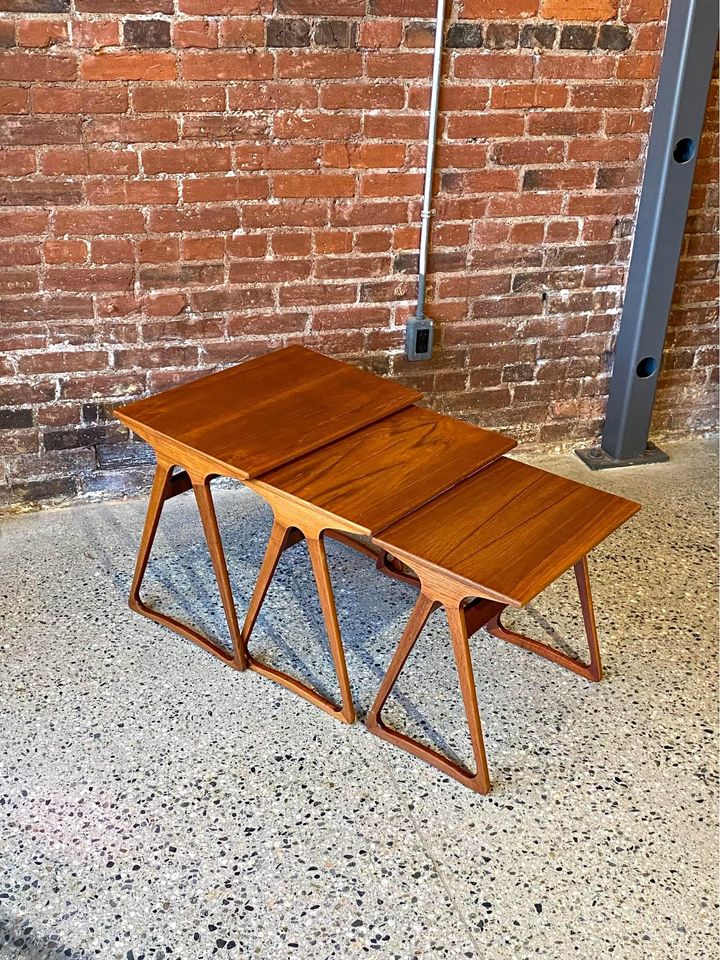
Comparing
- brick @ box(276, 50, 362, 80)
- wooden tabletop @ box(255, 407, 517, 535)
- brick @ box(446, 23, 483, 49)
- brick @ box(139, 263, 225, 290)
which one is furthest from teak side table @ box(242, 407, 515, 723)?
brick @ box(446, 23, 483, 49)

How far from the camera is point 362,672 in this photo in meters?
2.30

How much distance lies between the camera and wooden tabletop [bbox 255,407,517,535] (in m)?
1.98

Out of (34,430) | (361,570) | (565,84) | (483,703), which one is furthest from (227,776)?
(565,84)

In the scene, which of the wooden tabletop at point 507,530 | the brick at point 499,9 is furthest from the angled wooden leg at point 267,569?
the brick at point 499,9

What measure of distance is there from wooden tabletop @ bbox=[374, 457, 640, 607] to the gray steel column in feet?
A: 3.66

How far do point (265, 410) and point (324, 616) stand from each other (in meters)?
0.51

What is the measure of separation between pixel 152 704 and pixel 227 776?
11.1 inches

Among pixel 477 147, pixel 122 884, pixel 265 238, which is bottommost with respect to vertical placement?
pixel 122 884

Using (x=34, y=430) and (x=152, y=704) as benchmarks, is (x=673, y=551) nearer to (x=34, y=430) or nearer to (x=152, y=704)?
(x=152, y=704)

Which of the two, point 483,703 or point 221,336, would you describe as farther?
point 221,336

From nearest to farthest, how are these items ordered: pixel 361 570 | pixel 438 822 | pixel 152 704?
pixel 438 822 → pixel 152 704 → pixel 361 570

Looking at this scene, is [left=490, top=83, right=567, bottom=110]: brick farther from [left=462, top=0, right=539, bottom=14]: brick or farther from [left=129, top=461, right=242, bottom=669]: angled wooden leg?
[left=129, top=461, right=242, bottom=669]: angled wooden leg

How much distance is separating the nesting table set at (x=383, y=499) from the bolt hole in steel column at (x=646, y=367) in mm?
1076

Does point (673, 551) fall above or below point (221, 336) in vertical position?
below
